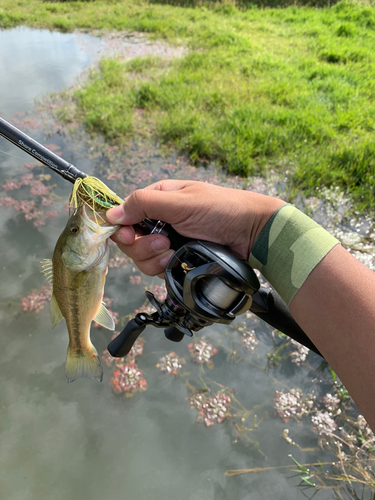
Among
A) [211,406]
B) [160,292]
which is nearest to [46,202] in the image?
[160,292]

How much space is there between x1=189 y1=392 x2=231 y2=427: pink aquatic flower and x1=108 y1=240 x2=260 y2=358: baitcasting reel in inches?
55.6

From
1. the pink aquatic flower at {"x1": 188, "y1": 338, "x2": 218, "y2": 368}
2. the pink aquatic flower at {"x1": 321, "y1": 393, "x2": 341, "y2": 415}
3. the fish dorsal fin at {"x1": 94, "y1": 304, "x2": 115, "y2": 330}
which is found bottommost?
the pink aquatic flower at {"x1": 188, "y1": 338, "x2": 218, "y2": 368}

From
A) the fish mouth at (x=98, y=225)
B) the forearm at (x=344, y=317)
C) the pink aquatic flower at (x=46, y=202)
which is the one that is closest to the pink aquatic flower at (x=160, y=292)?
the fish mouth at (x=98, y=225)

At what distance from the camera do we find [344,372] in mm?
1398

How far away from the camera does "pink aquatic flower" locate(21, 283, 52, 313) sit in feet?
11.3

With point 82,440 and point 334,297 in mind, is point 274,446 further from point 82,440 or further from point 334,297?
point 334,297

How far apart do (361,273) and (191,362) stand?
207cm

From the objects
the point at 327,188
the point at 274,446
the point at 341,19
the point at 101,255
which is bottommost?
the point at 274,446

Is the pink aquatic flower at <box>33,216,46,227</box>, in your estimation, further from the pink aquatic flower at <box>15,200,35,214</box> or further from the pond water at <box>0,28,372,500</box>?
the pink aquatic flower at <box>15,200,35,214</box>

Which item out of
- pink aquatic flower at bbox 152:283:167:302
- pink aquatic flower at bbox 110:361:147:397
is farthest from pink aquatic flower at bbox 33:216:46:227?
pink aquatic flower at bbox 110:361:147:397

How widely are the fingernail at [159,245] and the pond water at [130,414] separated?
4.99ft

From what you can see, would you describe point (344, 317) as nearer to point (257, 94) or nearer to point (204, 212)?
point (204, 212)

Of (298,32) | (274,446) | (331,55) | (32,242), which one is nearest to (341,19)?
(298,32)

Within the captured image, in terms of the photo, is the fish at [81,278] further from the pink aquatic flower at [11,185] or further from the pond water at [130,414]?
the pink aquatic flower at [11,185]
